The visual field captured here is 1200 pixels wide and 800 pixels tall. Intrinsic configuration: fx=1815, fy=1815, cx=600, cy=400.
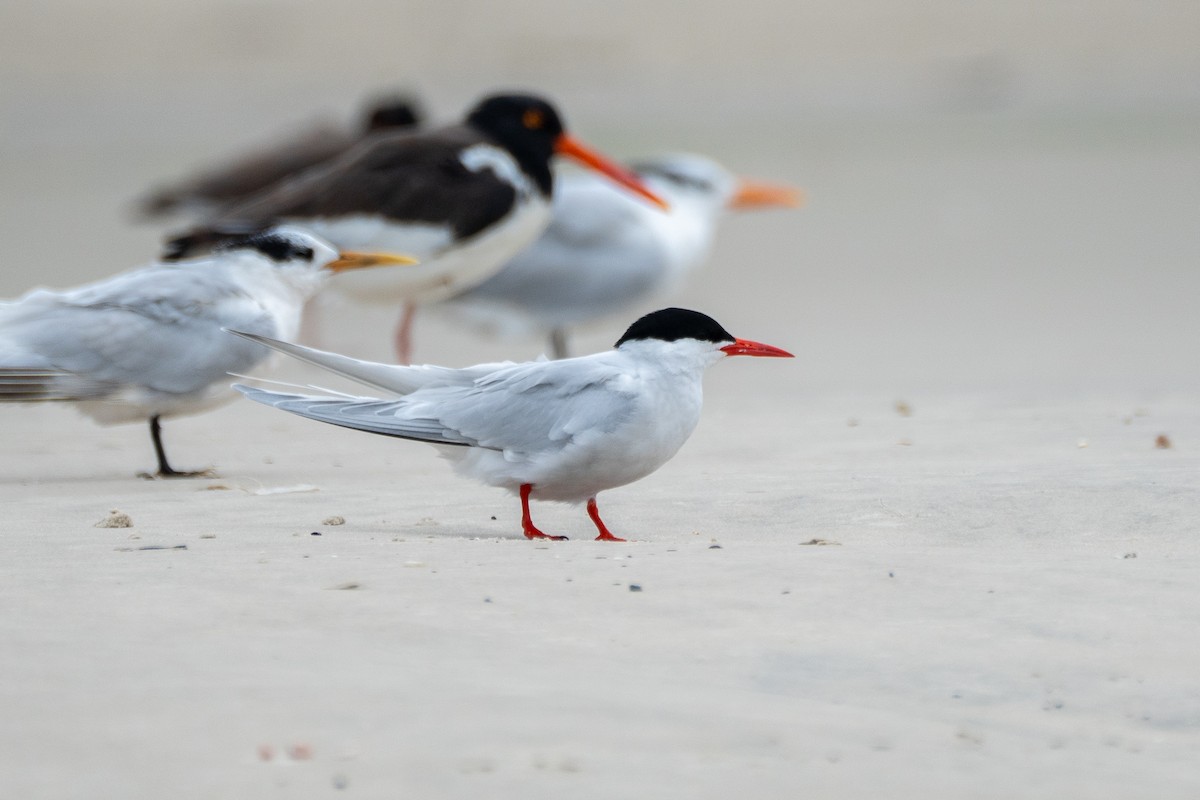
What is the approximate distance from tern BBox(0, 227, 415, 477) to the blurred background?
3.08 meters

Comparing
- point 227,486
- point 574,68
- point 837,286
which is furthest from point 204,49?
point 227,486

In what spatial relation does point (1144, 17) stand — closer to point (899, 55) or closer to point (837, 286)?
point (899, 55)

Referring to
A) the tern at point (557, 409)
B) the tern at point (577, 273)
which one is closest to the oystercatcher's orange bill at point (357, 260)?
the tern at point (557, 409)

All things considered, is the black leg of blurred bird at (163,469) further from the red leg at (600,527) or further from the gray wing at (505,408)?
the red leg at (600,527)

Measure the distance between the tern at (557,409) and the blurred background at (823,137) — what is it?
3.32 meters

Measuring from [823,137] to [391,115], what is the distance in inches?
291

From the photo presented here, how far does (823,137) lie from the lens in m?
18.1

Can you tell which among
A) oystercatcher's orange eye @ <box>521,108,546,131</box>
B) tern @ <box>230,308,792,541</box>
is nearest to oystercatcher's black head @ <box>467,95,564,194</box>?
oystercatcher's orange eye @ <box>521,108,546,131</box>

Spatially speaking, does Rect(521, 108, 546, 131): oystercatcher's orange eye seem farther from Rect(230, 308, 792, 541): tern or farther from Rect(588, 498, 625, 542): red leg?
Rect(588, 498, 625, 542): red leg

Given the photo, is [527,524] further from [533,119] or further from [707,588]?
[533,119]

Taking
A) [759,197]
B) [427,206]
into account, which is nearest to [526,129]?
[427,206]

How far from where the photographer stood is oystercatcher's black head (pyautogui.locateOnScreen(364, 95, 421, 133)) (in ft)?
38.2

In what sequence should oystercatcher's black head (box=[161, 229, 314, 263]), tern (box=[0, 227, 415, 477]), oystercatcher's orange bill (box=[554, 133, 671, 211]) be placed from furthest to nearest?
oystercatcher's orange bill (box=[554, 133, 671, 211]) → oystercatcher's black head (box=[161, 229, 314, 263]) → tern (box=[0, 227, 415, 477])

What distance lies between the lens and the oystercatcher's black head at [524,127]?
26.1ft
